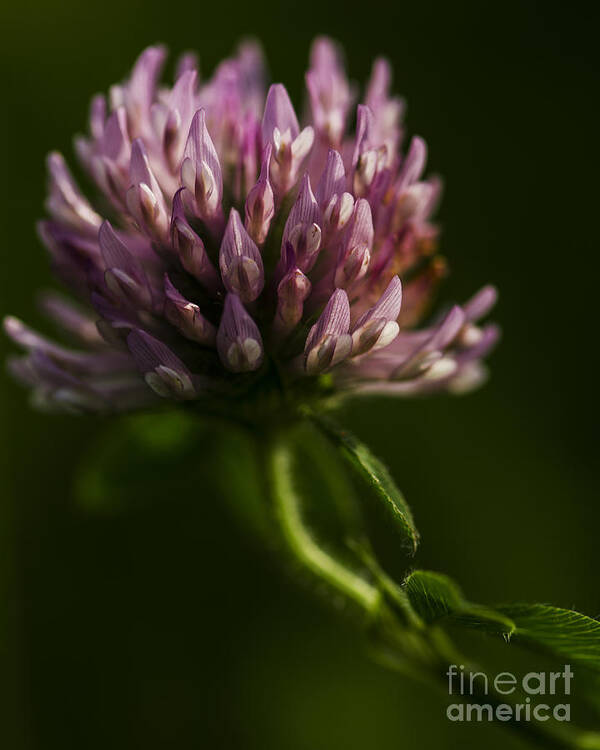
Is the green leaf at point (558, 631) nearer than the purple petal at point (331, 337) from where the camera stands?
Yes

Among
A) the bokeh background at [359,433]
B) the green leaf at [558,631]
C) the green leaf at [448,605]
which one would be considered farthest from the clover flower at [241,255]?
the bokeh background at [359,433]

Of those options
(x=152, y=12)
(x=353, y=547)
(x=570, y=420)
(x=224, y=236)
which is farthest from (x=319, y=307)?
(x=152, y=12)

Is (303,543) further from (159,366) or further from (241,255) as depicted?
(241,255)

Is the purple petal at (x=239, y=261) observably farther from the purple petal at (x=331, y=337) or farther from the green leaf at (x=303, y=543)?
the green leaf at (x=303, y=543)

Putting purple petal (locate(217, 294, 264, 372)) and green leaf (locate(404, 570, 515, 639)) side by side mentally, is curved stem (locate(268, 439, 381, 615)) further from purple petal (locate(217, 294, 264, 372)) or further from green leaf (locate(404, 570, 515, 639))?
purple petal (locate(217, 294, 264, 372))

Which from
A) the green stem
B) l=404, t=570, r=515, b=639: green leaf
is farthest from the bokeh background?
l=404, t=570, r=515, b=639: green leaf

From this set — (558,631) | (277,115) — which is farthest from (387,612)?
(277,115)

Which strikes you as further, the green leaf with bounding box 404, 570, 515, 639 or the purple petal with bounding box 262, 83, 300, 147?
the purple petal with bounding box 262, 83, 300, 147
